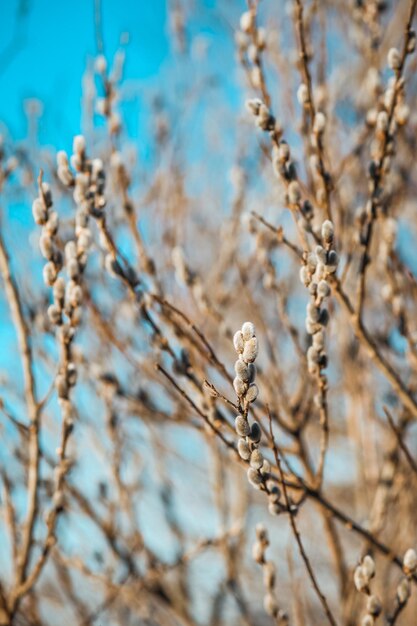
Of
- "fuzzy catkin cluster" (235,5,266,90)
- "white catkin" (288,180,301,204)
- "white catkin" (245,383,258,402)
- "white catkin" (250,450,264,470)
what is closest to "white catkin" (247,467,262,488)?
"white catkin" (250,450,264,470)

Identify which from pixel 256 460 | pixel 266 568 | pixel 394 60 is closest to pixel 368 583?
pixel 266 568

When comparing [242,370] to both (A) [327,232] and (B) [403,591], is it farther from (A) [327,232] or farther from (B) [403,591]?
(B) [403,591]

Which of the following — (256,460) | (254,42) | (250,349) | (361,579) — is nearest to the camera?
(250,349)

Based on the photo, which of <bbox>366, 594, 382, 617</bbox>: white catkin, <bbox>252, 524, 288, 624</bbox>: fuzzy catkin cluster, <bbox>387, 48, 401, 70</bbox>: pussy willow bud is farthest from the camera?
<bbox>387, 48, 401, 70</bbox>: pussy willow bud

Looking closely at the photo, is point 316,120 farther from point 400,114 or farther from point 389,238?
point 389,238

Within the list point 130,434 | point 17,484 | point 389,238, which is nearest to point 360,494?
point 130,434

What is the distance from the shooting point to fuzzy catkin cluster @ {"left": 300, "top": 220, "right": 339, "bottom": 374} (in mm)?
1117

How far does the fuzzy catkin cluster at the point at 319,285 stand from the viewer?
3.67 ft

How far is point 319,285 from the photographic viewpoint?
1117 millimetres

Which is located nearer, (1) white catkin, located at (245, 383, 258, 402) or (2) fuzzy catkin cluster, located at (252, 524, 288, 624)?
(1) white catkin, located at (245, 383, 258, 402)

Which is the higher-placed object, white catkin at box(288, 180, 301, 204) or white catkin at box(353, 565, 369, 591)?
white catkin at box(288, 180, 301, 204)

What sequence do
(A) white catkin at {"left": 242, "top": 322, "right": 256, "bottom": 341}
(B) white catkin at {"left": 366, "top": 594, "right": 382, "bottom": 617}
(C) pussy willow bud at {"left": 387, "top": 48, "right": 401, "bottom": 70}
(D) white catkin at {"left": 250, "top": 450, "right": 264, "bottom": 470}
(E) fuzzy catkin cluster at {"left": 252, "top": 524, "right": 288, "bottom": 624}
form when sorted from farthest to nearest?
(C) pussy willow bud at {"left": 387, "top": 48, "right": 401, "bottom": 70} → (E) fuzzy catkin cluster at {"left": 252, "top": 524, "right": 288, "bottom": 624} → (B) white catkin at {"left": 366, "top": 594, "right": 382, "bottom": 617} → (D) white catkin at {"left": 250, "top": 450, "right": 264, "bottom": 470} → (A) white catkin at {"left": 242, "top": 322, "right": 256, "bottom": 341}

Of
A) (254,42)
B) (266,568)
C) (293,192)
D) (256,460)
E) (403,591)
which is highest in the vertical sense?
(254,42)

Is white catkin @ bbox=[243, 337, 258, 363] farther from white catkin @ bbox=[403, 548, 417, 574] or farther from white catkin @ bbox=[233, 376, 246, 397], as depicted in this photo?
white catkin @ bbox=[403, 548, 417, 574]
